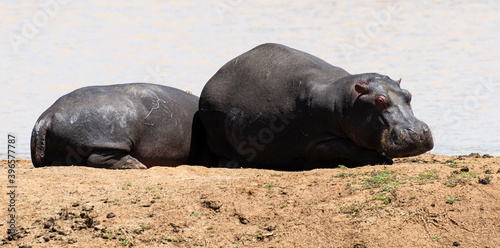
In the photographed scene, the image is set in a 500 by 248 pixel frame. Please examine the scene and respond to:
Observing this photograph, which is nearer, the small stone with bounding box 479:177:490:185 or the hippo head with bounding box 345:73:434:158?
the small stone with bounding box 479:177:490:185

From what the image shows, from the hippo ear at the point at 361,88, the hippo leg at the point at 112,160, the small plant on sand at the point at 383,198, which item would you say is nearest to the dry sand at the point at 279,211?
the small plant on sand at the point at 383,198

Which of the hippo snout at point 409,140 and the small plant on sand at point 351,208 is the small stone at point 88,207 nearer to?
the small plant on sand at point 351,208

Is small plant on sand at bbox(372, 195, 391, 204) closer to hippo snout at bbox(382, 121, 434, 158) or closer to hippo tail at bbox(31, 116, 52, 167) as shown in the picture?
hippo snout at bbox(382, 121, 434, 158)

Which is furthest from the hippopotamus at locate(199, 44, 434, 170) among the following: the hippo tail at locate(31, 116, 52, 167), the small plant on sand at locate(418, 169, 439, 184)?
the hippo tail at locate(31, 116, 52, 167)

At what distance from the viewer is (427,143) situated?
8.68 metres

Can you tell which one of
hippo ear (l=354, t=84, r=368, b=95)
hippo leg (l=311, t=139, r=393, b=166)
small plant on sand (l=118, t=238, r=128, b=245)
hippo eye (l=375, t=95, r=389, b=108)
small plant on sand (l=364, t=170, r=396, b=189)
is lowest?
small plant on sand (l=118, t=238, r=128, b=245)

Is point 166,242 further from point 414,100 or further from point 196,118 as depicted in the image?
point 414,100

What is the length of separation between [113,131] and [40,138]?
909 mm

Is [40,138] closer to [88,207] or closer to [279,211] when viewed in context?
[88,207]

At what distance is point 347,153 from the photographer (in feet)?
30.5

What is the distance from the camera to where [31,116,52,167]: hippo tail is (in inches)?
373

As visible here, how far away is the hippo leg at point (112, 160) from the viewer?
950cm

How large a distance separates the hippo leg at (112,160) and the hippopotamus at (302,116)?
130 cm

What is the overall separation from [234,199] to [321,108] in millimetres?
2684
